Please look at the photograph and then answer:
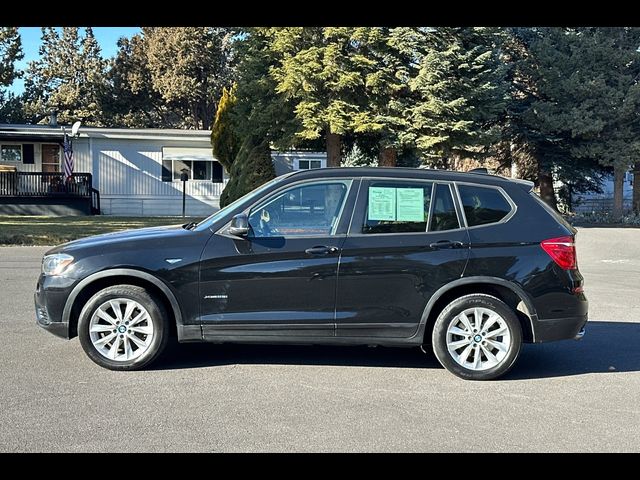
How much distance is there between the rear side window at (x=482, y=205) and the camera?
582 centimetres

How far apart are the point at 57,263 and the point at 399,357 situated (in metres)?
3.44

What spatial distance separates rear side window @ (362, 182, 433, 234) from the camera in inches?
227

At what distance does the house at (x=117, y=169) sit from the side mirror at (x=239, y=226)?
77.5ft

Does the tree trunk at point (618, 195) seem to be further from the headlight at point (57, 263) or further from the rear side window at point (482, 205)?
the headlight at point (57, 263)

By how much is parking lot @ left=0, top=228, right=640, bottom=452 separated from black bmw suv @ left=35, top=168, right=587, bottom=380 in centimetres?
35

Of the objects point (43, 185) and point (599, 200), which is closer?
→ point (43, 185)

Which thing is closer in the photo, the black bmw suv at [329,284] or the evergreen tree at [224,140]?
the black bmw suv at [329,284]

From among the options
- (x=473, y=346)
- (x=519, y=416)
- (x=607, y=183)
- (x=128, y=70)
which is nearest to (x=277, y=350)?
(x=473, y=346)

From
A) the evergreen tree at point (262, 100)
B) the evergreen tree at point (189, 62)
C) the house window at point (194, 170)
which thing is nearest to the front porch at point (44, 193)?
the house window at point (194, 170)

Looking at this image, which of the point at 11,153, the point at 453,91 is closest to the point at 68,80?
the point at 11,153

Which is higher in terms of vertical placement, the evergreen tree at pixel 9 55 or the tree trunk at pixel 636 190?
the evergreen tree at pixel 9 55

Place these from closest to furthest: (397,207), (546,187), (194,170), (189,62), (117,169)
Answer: (397,207) → (117,169) → (194,170) → (546,187) → (189,62)

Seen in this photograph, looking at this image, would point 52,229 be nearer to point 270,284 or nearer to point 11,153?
point 11,153

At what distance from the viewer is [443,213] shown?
19.1 feet
